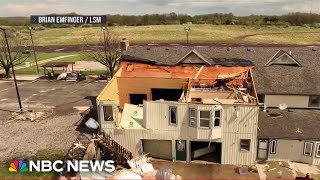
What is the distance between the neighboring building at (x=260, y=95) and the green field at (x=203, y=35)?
210 ft

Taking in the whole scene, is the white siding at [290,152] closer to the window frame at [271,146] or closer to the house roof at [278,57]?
the window frame at [271,146]

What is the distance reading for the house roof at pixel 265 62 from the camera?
3209cm

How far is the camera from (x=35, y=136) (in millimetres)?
32281

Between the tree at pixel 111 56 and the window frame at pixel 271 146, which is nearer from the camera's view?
the window frame at pixel 271 146

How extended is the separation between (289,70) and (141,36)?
84914 mm

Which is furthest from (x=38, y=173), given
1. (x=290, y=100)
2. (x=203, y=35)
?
(x=203, y=35)

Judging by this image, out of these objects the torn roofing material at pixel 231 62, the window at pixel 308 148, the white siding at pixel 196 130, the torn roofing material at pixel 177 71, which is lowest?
the window at pixel 308 148

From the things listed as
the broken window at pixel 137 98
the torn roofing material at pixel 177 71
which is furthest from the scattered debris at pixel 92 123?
the torn roofing material at pixel 177 71

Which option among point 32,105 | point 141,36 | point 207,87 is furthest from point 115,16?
point 207,87

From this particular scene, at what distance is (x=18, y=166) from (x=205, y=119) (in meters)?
15.4

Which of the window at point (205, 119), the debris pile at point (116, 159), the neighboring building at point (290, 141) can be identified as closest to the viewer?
the debris pile at point (116, 159)

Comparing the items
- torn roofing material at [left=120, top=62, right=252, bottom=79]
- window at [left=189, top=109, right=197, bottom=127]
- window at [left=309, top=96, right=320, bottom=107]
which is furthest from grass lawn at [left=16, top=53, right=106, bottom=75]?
window at [left=309, top=96, right=320, bottom=107]

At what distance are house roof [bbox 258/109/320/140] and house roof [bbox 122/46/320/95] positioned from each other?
2.46 meters

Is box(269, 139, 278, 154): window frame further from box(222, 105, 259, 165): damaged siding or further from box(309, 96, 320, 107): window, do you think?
box(309, 96, 320, 107): window
